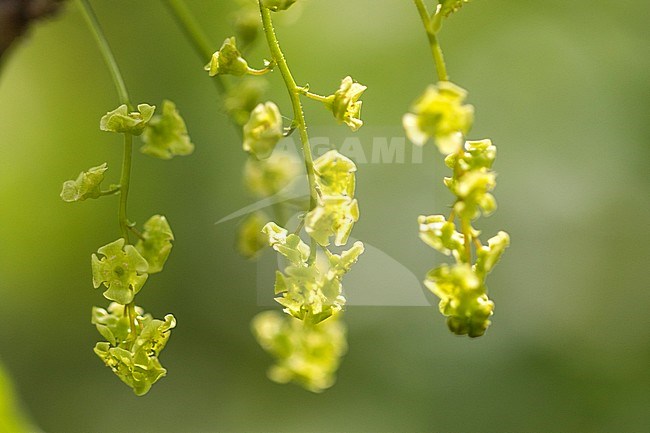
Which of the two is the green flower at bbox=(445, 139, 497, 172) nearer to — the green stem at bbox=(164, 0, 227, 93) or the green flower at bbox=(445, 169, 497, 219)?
the green flower at bbox=(445, 169, 497, 219)

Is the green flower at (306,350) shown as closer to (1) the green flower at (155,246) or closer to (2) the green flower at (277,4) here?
(1) the green flower at (155,246)

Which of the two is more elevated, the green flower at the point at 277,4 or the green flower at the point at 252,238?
the green flower at the point at 277,4

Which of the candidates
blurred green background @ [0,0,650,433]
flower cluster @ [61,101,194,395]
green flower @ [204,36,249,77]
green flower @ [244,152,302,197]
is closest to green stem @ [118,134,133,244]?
flower cluster @ [61,101,194,395]

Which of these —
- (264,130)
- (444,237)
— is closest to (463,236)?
(444,237)

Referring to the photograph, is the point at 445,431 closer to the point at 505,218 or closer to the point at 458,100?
the point at 505,218

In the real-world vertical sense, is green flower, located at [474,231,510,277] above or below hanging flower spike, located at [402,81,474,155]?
below

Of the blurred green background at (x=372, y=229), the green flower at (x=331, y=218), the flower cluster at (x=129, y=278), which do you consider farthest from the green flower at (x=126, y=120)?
the blurred green background at (x=372, y=229)
